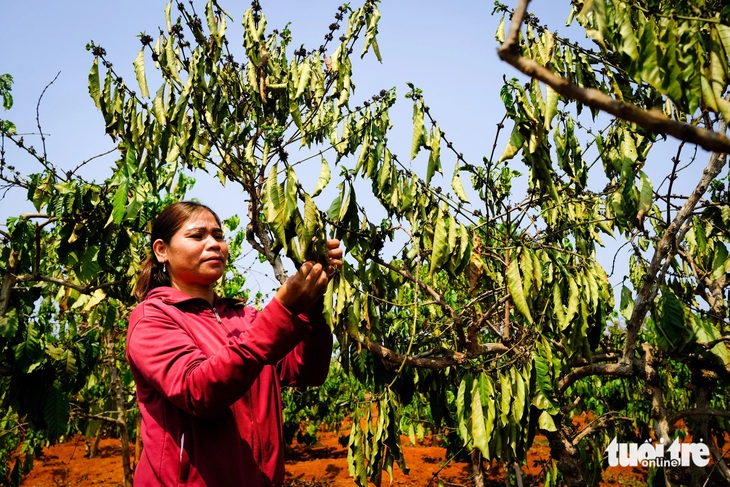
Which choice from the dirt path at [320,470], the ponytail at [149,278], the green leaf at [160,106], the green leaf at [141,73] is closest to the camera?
the ponytail at [149,278]

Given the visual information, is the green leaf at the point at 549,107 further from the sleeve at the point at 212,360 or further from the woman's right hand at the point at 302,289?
the sleeve at the point at 212,360

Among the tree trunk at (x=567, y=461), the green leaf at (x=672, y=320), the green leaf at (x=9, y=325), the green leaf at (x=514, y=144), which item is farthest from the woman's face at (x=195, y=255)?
the tree trunk at (x=567, y=461)

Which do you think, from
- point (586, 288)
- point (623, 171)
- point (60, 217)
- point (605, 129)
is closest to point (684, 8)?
point (623, 171)

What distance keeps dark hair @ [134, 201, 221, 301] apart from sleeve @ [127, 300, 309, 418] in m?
0.38

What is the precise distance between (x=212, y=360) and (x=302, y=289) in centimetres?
24

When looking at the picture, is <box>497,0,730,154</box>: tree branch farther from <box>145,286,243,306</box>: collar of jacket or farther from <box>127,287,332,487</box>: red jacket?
<box>145,286,243,306</box>: collar of jacket

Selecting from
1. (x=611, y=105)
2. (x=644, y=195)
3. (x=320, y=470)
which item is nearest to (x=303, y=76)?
(x=644, y=195)

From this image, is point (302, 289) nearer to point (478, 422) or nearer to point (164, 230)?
point (164, 230)

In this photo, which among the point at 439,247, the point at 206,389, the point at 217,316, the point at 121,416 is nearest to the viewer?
the point at 206,389

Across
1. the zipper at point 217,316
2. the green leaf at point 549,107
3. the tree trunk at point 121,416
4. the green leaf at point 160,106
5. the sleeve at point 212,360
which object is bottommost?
the tree trunk at point 121,416

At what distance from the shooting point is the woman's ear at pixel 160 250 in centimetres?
158

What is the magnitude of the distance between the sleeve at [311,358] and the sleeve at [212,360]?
26 cm

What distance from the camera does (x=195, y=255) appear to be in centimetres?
151

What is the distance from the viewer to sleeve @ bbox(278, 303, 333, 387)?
1473mm
